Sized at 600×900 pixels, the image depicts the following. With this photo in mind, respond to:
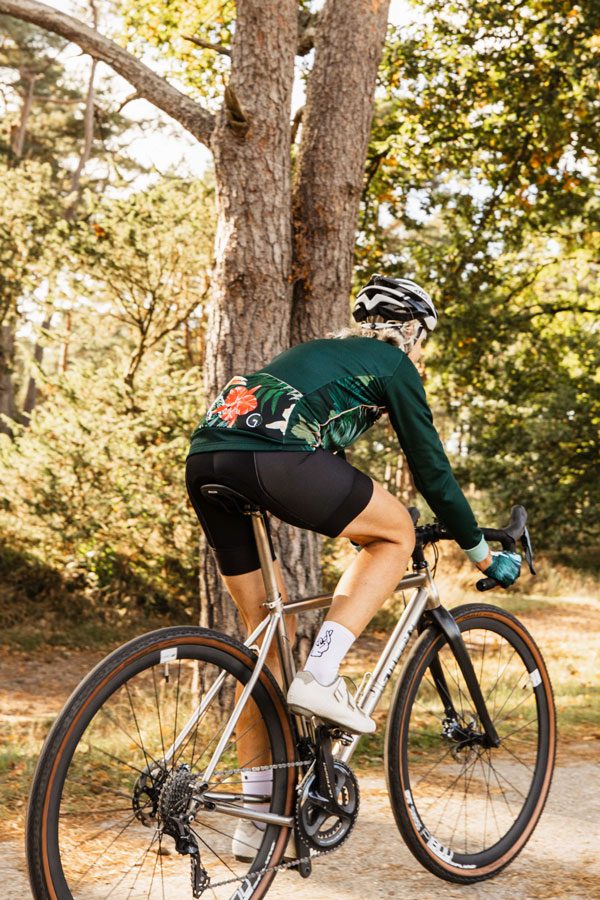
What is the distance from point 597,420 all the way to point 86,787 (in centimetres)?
1616

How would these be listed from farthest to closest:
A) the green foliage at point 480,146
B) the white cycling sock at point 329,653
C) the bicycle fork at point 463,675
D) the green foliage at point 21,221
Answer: the green foliage at point 21,221
the green foliage at point 480,146
the bicycle fork at point 463,675
the white cycling sock at point 329,653

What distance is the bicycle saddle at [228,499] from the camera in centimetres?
286

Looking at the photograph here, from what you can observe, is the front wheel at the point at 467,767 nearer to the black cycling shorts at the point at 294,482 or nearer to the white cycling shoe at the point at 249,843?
the white cycling shoe at the point at 249,843

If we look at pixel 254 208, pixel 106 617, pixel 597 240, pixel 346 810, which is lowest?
pixel 106 617

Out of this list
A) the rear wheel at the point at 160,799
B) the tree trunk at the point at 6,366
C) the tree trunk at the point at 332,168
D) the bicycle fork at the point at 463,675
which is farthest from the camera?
the tree trunk at the point at 6,366

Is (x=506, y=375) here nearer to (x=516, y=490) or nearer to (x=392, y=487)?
(x=516, y=490)

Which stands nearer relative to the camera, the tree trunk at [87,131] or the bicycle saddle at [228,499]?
the bicycle saddle at [228,499]

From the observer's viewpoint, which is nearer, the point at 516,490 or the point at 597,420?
the point at 597,420

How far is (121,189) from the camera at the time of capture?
12.0m

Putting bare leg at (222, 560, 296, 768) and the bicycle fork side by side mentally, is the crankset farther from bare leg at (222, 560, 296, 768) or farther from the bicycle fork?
the bicycle fork

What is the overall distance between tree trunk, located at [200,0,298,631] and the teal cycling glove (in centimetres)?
225

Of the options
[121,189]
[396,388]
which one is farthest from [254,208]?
[121,189]

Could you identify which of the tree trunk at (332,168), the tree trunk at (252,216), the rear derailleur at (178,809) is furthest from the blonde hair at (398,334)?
the tree trunk at (332,168)

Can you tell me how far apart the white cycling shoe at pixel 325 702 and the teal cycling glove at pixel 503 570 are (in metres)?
0.70
